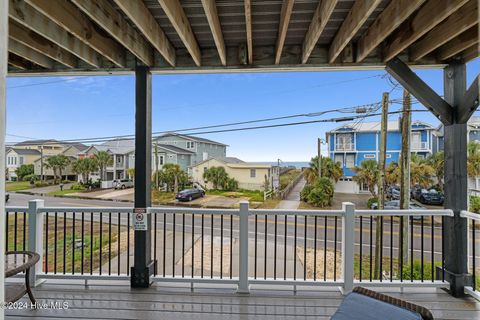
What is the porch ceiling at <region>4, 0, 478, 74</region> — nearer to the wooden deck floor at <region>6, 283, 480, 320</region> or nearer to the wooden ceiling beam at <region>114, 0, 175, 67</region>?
the wooden ceiling beam at <region>114, 0, 175, 67</region>

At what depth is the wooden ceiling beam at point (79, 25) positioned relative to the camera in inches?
74.3

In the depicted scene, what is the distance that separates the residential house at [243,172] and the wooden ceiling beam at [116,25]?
2859 mm

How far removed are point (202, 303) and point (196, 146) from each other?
449 centimetres

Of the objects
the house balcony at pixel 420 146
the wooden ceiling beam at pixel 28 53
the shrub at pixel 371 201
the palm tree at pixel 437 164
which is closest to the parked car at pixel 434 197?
the palm tree at pixel 437 164

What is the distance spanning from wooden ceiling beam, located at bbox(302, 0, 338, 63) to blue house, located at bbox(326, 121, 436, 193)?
13.5ft

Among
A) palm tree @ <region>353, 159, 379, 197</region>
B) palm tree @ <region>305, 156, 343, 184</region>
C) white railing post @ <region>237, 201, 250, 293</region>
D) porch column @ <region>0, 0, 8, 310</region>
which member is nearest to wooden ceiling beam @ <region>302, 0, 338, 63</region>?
white railing post @ <region>237, 201, 250, 293</region>

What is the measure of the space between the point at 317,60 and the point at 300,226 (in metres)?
9.81

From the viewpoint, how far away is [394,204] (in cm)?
802

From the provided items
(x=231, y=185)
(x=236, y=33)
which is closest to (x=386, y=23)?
(x=236, y=33)

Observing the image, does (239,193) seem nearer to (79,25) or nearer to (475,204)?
(475,204)

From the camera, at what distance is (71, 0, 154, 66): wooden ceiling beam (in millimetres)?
1914

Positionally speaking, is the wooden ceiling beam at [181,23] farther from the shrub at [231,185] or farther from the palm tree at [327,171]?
the palm tree at [327,171]

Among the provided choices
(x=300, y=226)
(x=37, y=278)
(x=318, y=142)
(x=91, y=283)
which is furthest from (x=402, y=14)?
(x=300, y=226)

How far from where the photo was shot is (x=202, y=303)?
2.51 m
